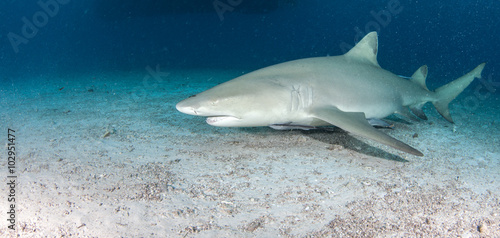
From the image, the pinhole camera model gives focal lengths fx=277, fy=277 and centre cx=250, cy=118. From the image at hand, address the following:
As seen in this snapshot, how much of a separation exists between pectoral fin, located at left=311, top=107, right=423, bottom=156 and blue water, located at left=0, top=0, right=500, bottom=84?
42.5 meters

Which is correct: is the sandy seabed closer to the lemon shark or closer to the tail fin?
the lemon shark

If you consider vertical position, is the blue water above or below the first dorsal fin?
above

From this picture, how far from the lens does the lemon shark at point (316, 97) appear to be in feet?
11.1

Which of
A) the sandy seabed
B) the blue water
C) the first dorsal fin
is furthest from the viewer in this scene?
the blue water

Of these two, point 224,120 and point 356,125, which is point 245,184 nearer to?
point 224,120

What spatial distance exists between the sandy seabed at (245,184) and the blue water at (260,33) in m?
42.4

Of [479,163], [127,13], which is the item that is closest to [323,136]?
[479,163]

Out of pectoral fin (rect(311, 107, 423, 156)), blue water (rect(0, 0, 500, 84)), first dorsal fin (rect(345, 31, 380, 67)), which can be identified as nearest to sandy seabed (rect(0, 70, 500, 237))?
pectoral fin (rect(311, 107, 423, 156))

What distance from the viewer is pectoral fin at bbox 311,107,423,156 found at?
3078 millimetres

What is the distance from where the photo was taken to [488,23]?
432 ft

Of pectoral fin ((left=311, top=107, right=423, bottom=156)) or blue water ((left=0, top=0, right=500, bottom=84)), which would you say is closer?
pectoral fin ((left=311, top=107, right=423, bottom=156))

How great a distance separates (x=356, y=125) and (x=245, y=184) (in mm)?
1578

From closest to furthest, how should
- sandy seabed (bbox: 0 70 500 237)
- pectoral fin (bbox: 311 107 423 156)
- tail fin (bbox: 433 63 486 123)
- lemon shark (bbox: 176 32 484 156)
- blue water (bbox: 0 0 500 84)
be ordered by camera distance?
sandy seabed (bbox: 0 70 500 237)
pectoral fin (bbox: 311 107 423 156)
lemon shark (bbox: 176 32 484 156)
tail fin (bbox: 433 63 486 123)
blue water (bbox: 0 0 500 84)

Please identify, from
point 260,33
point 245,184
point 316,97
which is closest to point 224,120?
point 245,184
